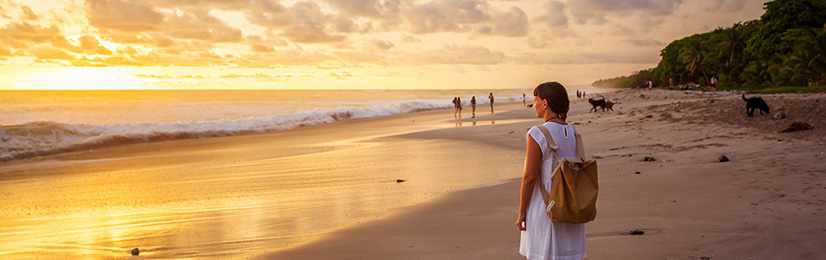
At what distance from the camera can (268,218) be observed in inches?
264

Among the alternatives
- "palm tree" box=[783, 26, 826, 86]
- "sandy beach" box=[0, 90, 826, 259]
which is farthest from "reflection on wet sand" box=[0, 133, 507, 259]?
"palm tree" box=[783, 26, 826, 86]

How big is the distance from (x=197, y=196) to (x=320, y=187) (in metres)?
1.97

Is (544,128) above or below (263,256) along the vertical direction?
above

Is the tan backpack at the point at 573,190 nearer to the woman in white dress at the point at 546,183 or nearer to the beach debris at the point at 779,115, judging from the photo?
the woman in white dress at the point at 546,183

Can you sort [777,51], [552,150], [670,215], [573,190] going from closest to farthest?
[573,190]
[552,150]
[670,215]
[777,51]

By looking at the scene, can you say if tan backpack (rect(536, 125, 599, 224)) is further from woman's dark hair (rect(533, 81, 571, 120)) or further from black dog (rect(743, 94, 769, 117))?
black dog (rect(743, 94, 769, 117))

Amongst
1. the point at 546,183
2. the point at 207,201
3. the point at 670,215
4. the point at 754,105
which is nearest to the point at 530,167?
the point at 546,183

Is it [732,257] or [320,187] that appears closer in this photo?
[732,257]

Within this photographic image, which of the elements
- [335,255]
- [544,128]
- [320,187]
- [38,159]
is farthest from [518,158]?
[38,159]

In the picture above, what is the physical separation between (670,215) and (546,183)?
326cm

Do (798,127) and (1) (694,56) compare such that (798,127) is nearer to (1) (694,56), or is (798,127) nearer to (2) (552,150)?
(2) (552,150)

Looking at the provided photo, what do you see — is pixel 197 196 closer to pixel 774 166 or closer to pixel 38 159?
pixel 774 166

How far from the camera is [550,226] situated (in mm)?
3105

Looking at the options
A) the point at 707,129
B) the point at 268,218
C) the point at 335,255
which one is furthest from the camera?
the point at 707,129
